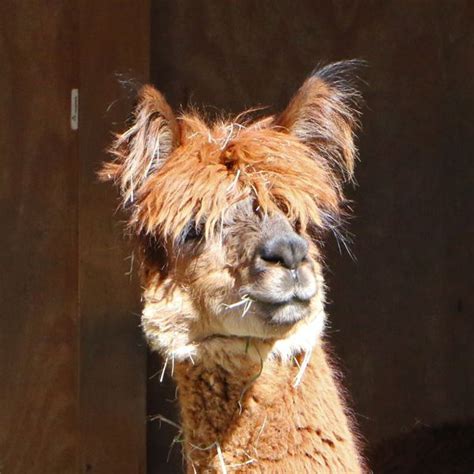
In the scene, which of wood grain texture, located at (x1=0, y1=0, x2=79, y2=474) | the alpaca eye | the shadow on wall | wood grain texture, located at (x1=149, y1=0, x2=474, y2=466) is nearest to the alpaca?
the alpaca eye

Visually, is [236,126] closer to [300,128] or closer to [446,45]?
[300,128]

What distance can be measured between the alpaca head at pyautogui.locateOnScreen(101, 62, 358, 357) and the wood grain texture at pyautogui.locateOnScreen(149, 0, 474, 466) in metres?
1.62

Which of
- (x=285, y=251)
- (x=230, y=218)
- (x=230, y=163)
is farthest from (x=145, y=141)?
(x=285, y=251)

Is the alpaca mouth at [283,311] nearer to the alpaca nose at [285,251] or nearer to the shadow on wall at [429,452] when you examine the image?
the alpaca nose at [285,251]

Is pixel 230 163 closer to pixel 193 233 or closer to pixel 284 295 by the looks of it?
pixel 193 233

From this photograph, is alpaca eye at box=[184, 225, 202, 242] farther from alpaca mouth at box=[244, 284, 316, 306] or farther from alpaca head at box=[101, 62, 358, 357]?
alpaca mouth at box=[244, 284, 316, 306]

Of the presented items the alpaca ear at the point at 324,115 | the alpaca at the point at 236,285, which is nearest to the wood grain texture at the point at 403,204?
the alpaca ear at the point at 324,115

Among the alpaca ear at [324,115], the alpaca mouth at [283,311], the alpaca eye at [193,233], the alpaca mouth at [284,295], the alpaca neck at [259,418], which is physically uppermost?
the alpaca ear at [324,115]

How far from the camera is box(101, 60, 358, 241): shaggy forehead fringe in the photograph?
4230 mm

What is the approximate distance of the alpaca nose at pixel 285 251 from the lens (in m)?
3.94

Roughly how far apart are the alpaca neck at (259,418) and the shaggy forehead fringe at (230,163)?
48 cm

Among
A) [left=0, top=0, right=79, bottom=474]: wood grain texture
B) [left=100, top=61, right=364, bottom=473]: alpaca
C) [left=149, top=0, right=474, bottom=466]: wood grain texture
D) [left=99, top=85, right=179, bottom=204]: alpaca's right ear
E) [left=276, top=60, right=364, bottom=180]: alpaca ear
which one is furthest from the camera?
[left=149, top=0, right=474, bottom=466]: wood grain texture

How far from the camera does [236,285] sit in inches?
161

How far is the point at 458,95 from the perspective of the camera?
6.32 metres
